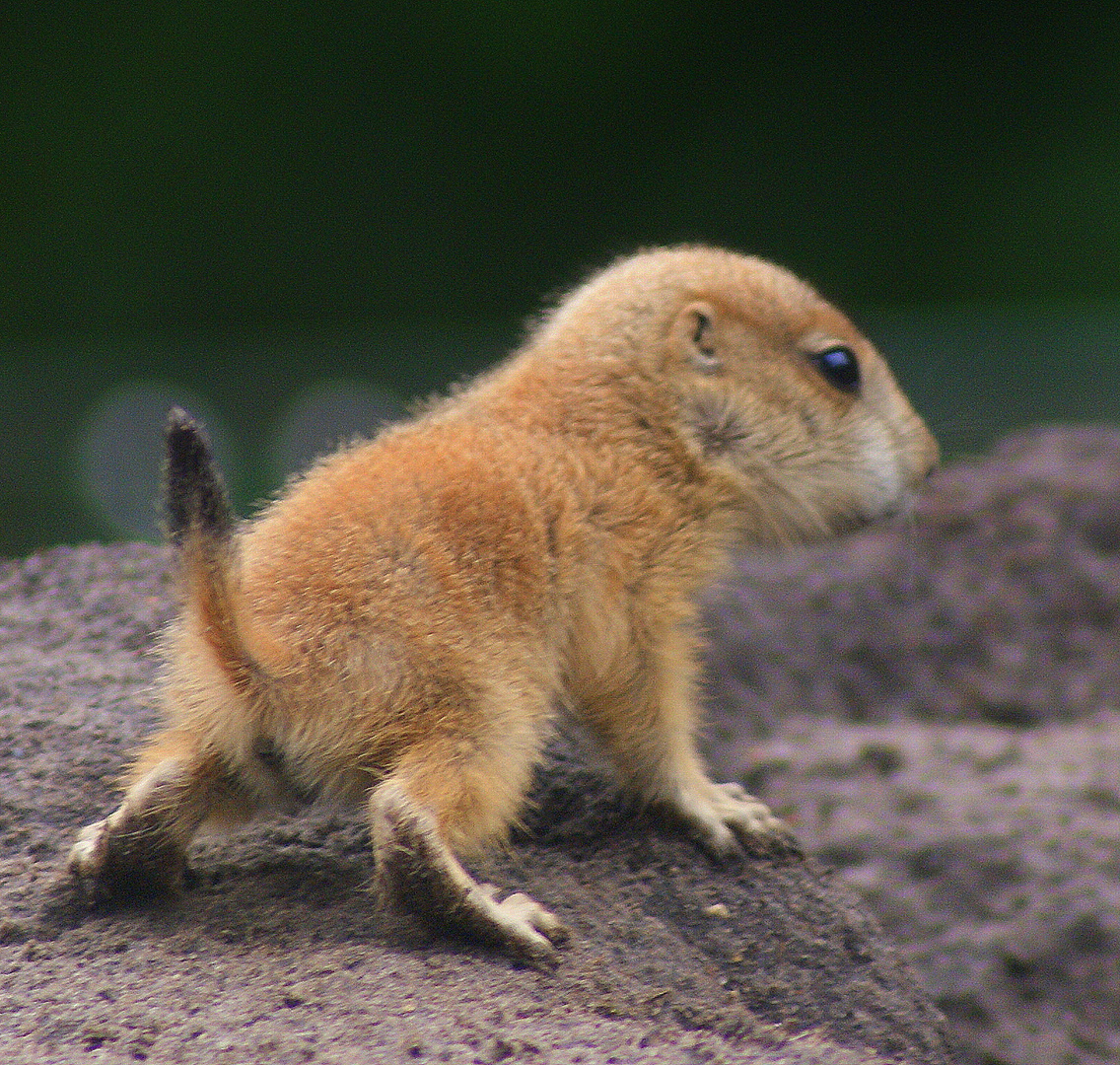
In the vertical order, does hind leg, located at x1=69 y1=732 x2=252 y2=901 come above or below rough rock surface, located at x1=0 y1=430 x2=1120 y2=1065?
above

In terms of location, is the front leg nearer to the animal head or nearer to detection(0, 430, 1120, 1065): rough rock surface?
detection(0, 430, 1120, 1065): rough rock surface

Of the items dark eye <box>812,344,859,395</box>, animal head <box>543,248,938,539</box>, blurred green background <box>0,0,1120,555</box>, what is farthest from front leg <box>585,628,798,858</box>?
blurred green background <box>0,0,1120,555</box>

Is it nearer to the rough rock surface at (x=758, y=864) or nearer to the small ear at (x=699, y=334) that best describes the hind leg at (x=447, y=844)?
the rough rock surface at (x=758, y=864)

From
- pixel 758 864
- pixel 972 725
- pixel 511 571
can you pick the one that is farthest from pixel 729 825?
pixel 972 725

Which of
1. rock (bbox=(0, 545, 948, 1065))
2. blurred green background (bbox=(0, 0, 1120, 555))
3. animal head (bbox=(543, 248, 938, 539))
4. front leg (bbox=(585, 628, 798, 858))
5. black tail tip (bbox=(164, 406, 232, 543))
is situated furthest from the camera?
blurred green background (bbox=(0, 0, 1120, 555))

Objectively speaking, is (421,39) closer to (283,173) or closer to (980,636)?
(283,173)

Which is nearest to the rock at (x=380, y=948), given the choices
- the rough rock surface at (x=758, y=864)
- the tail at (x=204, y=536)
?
the rough rock surface at (x=758, y=864)

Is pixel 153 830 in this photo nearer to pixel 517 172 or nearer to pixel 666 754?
pixel 666 754
